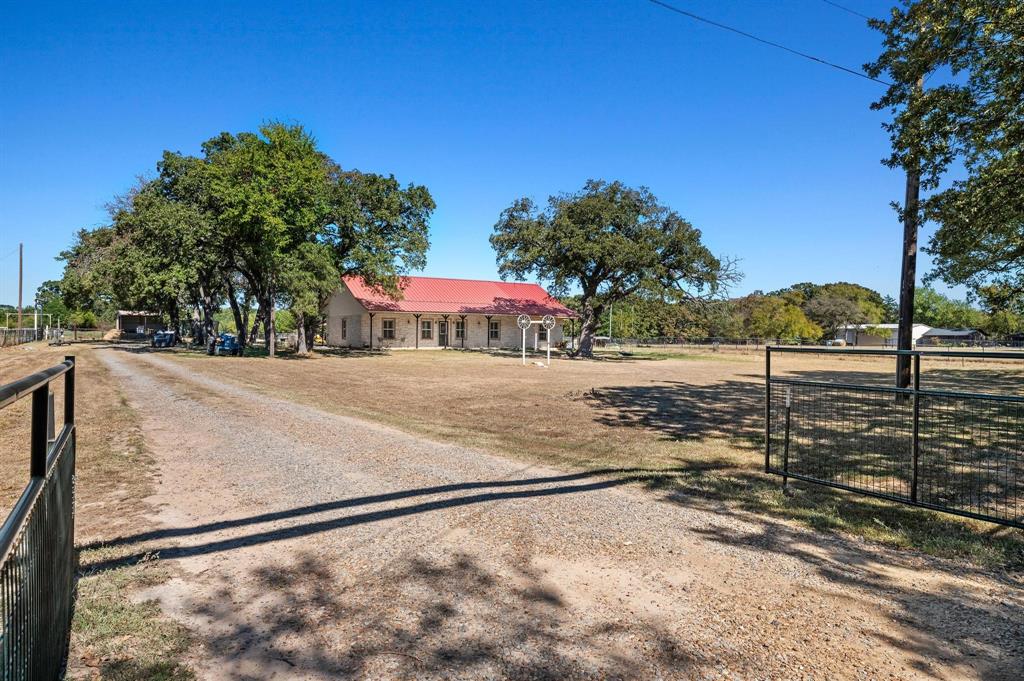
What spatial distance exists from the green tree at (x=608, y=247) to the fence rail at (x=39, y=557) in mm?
31253

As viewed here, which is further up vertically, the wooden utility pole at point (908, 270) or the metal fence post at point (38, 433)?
the wooden utility pole at point (908, 270)

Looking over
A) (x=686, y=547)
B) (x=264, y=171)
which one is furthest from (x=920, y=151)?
(x=264, y=171)

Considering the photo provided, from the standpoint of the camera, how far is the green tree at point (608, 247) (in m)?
33.2

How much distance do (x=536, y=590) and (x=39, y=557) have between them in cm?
235

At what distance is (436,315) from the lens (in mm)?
44531

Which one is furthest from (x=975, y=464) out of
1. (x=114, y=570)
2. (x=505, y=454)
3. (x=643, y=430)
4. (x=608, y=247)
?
(x=608, y=247)

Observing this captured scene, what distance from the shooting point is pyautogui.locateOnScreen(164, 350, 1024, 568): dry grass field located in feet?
15.4

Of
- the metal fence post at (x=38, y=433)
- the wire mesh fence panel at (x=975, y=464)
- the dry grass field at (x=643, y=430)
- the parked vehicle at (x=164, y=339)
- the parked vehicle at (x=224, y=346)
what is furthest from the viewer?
the parked vehicle at (x=164, y=339)

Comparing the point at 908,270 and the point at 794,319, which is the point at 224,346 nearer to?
the point at 908,270

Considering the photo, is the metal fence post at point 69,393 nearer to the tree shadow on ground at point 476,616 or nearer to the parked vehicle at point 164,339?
the tree shadow on ground at point 476,616

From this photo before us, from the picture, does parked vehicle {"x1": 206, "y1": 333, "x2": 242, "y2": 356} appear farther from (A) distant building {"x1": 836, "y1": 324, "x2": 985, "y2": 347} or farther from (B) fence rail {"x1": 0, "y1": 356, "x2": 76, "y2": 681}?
(A) distant building {"x1": 836, "y1": 324, "x2": 985, "y2": 347}

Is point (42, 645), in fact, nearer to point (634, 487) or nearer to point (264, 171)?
point (634, 487)

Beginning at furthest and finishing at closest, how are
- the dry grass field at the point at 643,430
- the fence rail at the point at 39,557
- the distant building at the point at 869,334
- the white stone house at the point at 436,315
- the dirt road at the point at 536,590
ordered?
the distant building at the point at 869,334, the white stone house at the point at 436,315, the dry grass field at the point at 643,430, the dirt road at the point at 536,590, the fence rail at the point at 39,557

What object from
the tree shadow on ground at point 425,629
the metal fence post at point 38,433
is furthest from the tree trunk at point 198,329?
the metal fence post at point 38,433
